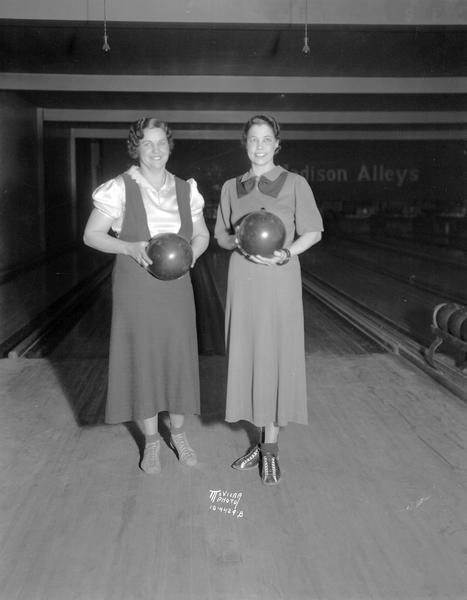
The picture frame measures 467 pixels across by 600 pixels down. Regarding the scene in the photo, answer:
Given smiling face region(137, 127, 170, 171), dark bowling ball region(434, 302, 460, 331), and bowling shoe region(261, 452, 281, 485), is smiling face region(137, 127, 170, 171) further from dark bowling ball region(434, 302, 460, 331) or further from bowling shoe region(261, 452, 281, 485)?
dark bowling ball region(434, 302, 460, 331)

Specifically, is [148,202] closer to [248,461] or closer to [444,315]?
[248,461]

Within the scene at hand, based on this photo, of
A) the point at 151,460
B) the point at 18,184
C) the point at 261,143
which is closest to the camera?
the point at 261,143

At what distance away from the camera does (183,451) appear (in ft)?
8.41

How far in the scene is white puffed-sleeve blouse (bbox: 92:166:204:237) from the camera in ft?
7.39

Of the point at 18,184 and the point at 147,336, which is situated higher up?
the point at 18,184

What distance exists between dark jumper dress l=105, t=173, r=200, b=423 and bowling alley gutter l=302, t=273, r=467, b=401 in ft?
5.55

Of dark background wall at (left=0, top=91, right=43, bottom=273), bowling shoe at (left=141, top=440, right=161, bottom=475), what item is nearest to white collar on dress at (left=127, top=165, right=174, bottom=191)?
bowling shoe at (left=141, top=440, right=161, bottom=475)

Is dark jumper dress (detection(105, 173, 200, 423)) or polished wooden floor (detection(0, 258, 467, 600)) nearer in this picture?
polished wooden floor (detection(0, 258, 467, 600))

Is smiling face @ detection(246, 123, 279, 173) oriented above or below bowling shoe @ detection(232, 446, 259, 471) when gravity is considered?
above

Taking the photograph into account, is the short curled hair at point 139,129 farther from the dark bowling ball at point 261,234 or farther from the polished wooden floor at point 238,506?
the polished wooden floor at point 238,506

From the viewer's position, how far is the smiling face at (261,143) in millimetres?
2195

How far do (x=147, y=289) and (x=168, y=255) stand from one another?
8.9 inches

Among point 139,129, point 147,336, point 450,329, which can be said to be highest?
point 139,129

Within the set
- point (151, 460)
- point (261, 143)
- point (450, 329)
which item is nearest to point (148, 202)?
point (261, 143)
